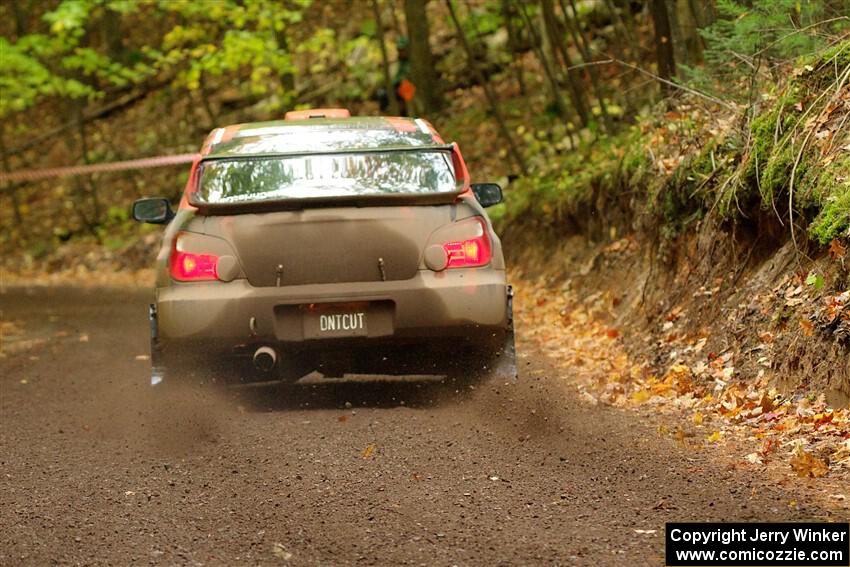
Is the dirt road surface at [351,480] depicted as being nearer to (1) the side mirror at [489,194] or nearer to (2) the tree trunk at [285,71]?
(1) the side mirror at [489,194]

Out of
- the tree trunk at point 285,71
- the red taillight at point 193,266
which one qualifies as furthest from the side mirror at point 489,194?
the tree trunk at point 285,71

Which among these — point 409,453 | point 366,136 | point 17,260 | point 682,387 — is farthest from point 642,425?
point 17,260

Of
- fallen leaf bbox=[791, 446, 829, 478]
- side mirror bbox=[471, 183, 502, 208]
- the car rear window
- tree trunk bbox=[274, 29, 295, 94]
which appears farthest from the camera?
tree trunk bbox=[274, 29, 295, 94]

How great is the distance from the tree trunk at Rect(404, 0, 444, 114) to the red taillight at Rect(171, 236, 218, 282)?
16.0 meters

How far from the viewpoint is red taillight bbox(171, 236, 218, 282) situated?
26.5ft

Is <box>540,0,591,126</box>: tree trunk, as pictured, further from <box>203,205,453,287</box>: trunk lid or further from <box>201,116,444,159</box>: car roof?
<box>203,205,453,287</box>: trunk lid

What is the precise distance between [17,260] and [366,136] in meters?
22.2

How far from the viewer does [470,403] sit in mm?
8438

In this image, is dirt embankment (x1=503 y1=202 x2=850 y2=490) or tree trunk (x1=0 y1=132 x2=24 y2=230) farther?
tree trunk (x1=0 y1=132 x2=24 y2=230)

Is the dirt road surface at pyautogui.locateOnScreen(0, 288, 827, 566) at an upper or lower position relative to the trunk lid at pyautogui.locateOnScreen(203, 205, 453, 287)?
lower

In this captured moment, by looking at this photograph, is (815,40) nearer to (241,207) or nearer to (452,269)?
(452,269)

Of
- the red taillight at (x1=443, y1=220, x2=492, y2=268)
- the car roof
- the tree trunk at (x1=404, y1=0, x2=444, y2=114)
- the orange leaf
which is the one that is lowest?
the tree trunk at (x1=404, y1=0, x2=444, y2=114)

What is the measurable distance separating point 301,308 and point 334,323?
9.5 inches

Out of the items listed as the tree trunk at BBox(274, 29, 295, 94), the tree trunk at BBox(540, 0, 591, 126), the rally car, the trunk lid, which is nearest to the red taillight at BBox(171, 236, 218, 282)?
the rally car
